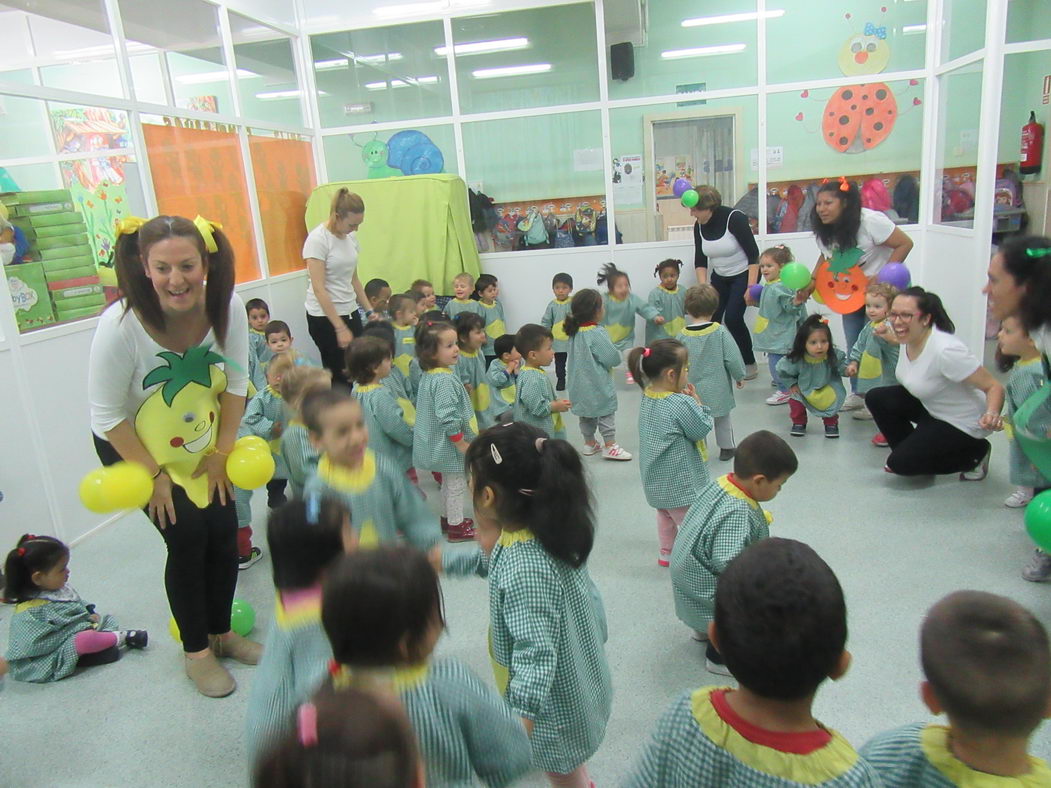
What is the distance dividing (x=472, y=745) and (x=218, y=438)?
4.99ft

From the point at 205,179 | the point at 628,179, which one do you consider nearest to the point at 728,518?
the point at 205,179

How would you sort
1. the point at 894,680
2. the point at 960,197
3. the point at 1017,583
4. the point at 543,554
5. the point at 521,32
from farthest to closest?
1. the point at 521,32
2. the point at 960,197
3. the point at 1017,583
4. the point at 894,680
5. the point at 543,554

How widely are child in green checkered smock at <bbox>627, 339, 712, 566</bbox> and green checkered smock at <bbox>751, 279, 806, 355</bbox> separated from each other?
2.49m

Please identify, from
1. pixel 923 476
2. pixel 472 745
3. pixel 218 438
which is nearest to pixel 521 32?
pixel 923 476

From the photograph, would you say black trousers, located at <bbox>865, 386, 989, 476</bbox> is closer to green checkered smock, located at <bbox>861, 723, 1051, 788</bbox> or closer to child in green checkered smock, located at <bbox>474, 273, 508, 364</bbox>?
green checkered smock, located at <bbox>861, 723, 1051, 788</bbox>

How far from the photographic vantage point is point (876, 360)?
4344 mm

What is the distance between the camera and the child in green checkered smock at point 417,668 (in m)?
1.12

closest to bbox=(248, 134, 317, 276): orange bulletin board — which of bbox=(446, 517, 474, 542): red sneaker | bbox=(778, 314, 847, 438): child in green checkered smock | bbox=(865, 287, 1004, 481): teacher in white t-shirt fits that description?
bbox=(446, 517, 474, 542): red sneaker

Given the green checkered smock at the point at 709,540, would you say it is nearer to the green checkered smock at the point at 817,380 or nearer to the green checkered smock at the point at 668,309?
the green checkered smock at the point at 817,380

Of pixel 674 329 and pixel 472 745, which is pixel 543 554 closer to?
pixel 472 745

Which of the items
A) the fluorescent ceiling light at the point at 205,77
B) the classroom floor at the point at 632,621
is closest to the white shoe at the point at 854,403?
the classroom floor at the point at 632,621

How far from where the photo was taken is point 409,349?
15.5 feet

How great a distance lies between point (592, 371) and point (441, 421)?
49.3 inches

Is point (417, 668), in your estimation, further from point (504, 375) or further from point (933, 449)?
point (933, 449)
